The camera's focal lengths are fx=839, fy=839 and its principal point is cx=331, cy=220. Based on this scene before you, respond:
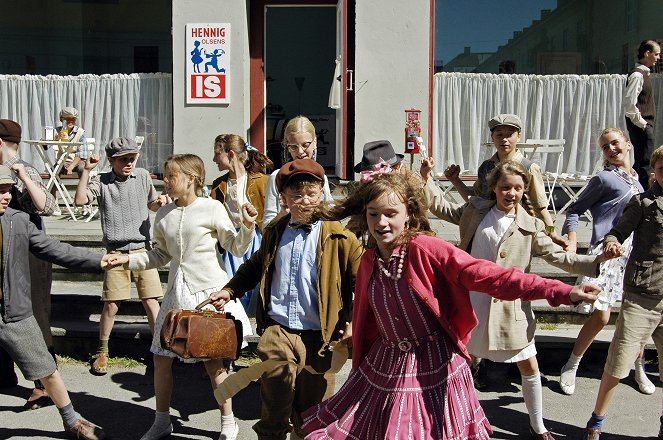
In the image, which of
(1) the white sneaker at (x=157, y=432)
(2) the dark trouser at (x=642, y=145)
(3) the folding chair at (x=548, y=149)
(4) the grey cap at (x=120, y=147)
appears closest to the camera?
(1) the white sneaker at (x=157, y=432)

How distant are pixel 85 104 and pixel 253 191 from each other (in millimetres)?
5443

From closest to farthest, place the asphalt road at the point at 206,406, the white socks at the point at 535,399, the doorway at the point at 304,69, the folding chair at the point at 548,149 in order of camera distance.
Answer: the white socks at the point at 535,399 → the asphalt road at the point at 206,406 → the folding chair at the point at 548,149 → the doorway at the point at 304,69

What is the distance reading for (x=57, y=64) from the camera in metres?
11.2

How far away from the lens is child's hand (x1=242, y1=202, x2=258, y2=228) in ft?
15.5

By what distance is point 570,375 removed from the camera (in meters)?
5.96

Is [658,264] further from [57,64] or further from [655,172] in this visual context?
[57,64]

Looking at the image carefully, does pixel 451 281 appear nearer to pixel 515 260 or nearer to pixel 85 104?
pixel 515 260

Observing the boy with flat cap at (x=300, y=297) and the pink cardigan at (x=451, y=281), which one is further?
the boy with flat cap at (x=300, y=297)

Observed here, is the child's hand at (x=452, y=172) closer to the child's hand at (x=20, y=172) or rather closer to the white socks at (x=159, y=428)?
the white socks at (x=159, y=428)

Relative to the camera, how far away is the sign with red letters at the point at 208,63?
9930 mm

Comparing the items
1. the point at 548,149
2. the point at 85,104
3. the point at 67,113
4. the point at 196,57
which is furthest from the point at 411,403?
the point at 85,104

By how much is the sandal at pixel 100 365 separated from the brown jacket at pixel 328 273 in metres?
2.36

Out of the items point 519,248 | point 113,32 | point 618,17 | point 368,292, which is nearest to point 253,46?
point 113,32

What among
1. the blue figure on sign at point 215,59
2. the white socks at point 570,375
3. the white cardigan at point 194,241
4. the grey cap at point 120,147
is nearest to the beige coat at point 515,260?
the white socks at point 570,375
